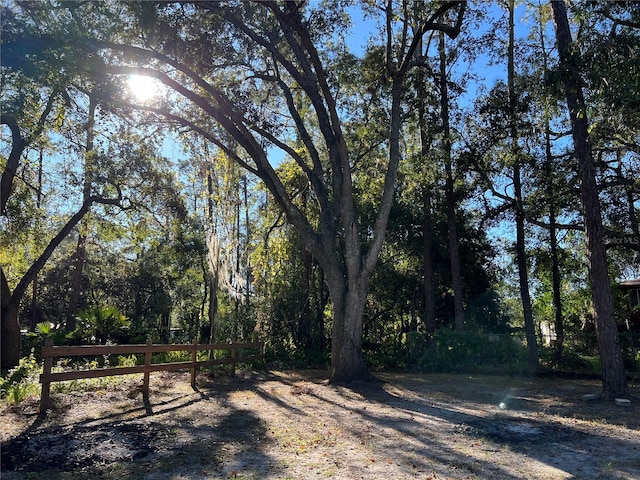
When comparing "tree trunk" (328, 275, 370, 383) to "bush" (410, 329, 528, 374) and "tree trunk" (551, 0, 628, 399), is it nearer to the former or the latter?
"bush" (410, 329, 528, 374)

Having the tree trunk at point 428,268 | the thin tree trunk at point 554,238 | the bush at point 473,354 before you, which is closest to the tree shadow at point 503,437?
the bush at point 473,354

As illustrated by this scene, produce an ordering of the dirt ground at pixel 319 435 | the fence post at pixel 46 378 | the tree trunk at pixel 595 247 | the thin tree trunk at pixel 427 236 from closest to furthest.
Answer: the dirt ground at pixel 319 435 → the fence post at pixel 46 378 → the tree trunk at pixel 595 247 → the thin tree trunk at pixel 427 236

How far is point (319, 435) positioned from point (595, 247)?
680 centimetres

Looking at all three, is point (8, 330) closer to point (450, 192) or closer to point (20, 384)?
point (20, 384)

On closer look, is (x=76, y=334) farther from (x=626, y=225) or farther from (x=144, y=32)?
(x=626, y=225)

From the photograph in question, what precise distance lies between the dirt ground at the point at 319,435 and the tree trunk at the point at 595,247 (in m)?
0.61

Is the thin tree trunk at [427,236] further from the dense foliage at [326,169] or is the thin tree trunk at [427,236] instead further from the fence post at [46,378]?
the fence post at [46,378]

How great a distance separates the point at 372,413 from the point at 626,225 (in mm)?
13186

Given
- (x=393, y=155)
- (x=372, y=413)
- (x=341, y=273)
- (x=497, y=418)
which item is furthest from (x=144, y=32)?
(x=497, y=418)

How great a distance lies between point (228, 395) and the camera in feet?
32.6

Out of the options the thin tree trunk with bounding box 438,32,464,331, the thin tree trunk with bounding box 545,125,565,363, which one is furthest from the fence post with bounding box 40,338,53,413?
the thin tree trunk with bounding box 545,125,565,363

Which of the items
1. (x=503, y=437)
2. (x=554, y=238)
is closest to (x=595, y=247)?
(x=503, y=437)

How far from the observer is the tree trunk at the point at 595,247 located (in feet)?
30.4

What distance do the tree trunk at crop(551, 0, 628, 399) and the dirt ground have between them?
61 centimetres
